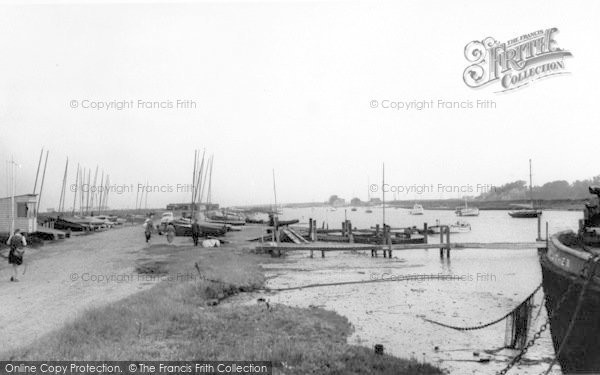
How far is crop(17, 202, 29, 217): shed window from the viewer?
93.2 feet

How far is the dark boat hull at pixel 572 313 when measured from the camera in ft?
20.6

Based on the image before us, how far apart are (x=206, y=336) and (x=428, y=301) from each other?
32.5ft

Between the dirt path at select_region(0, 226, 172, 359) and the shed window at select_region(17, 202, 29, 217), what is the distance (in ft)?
21.6

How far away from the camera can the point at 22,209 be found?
93.6ft

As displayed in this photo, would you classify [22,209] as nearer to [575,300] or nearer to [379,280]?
[379,280]

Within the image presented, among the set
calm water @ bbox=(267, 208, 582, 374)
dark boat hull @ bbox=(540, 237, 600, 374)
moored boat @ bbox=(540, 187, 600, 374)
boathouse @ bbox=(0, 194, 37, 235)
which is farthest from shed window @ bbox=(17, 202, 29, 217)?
dark boat hull @ bbox=(540, 237, 600, 374)

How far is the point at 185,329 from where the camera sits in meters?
10.0

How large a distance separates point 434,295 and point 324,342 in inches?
368

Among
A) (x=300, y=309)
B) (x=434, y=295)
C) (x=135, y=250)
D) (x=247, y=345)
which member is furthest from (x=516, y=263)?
(x=247, y=345)

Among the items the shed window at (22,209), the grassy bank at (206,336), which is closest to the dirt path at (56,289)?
the grassy bank at (206,336)

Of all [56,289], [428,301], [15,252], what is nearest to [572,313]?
[428,301]

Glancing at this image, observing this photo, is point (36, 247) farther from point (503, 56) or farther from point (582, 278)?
point (582, 278)

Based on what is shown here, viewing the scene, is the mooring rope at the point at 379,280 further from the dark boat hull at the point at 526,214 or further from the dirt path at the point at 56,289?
the dark boat hull at the point at 526,214

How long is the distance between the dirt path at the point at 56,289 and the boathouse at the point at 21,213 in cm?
599
